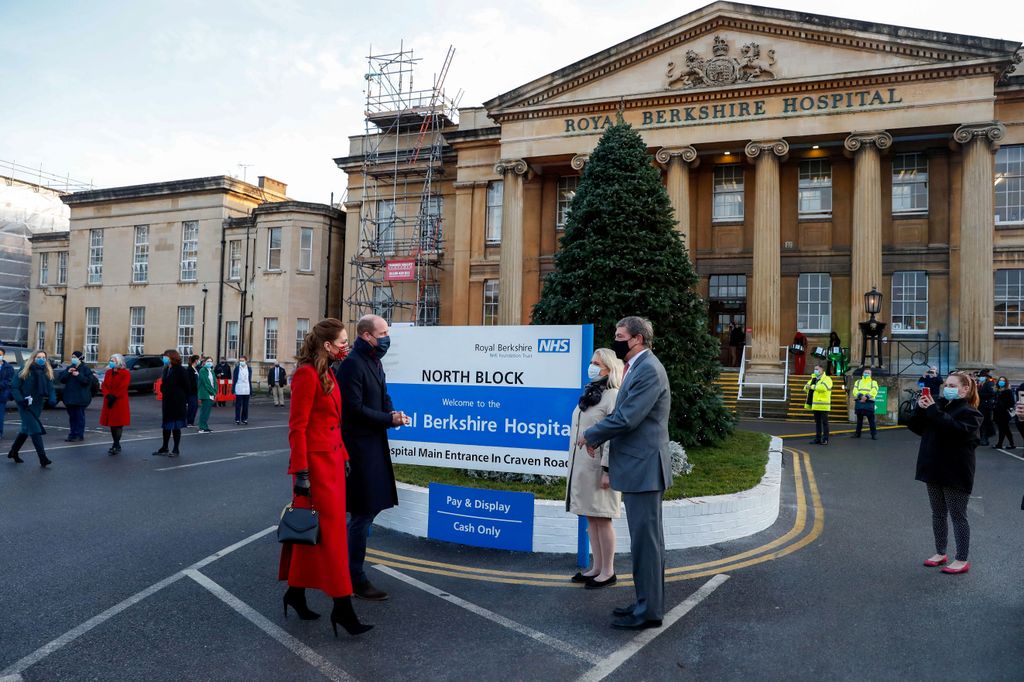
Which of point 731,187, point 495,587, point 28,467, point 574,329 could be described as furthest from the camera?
point 731,187

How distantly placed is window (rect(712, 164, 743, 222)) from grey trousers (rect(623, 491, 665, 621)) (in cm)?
2543

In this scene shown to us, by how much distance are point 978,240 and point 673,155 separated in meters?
10.5

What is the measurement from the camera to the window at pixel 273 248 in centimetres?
3591

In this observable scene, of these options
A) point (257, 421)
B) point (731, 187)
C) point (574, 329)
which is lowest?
point (257, 421)

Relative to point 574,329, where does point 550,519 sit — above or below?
below

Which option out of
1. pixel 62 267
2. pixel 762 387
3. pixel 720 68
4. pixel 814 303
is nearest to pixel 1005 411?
pixel 762 387

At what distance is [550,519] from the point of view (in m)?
6.60

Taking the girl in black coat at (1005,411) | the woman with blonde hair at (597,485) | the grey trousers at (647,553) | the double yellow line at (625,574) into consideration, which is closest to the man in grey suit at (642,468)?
the grey trousers at (647,553)

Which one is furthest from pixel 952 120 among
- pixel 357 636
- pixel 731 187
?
pixel 357 636

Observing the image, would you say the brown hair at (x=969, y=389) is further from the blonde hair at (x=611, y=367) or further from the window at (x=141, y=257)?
the window at (x=141, y=257)

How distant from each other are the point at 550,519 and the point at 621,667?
243cm

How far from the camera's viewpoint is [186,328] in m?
39.4

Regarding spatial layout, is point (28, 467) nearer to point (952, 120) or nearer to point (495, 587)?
point (495, 587)

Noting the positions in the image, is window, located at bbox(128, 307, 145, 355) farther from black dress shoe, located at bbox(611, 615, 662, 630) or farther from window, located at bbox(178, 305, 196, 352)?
black dress shoe, located at bbox(611, 615, 662, 630)
